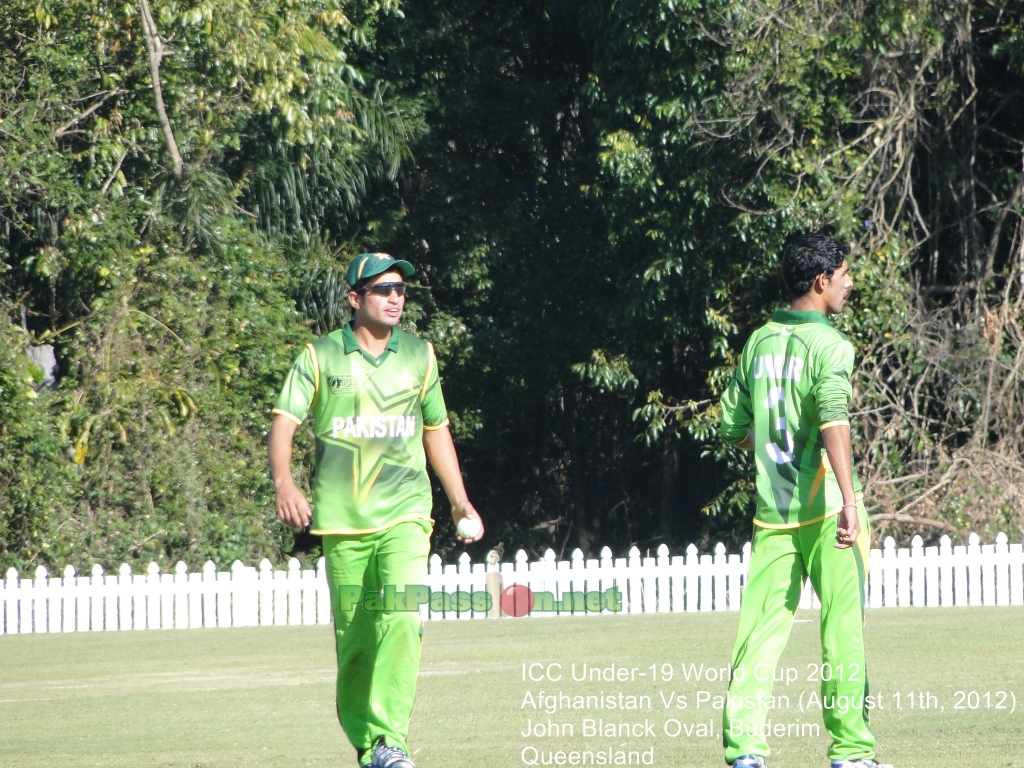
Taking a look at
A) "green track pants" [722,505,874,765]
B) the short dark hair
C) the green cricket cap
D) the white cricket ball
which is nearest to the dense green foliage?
the green cricket cap

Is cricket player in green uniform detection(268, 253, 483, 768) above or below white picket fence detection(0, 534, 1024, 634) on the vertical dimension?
above

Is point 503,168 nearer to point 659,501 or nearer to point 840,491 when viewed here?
point 659,501

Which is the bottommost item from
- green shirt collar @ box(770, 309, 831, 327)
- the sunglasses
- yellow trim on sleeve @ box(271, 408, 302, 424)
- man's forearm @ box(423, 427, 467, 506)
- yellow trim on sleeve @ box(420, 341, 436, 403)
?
man's forearm @ box(423, 427, 467, 506)

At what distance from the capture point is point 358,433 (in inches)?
206

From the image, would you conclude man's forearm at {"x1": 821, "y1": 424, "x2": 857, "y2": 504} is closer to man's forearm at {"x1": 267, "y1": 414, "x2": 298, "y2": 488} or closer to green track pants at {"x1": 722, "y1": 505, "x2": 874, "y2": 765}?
green track pants at {"x1": 722, "y1": 505, "x2": 874, "y2": 765}

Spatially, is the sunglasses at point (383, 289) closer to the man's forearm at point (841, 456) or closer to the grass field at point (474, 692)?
the man's forearm at point (841, 456)

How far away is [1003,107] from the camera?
16406 mm

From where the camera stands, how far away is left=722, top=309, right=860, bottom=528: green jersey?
487cm

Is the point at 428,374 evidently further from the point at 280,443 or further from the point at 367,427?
the point at 280,443

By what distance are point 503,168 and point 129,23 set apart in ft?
24.2

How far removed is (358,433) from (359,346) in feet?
1.11

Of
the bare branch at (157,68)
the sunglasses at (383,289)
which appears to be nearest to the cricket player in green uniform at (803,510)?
the sunglasses at (383,289)

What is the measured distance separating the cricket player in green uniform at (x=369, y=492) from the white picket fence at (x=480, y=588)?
8803 millimetres

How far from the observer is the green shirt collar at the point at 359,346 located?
5312 millimetres
